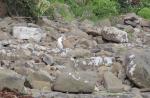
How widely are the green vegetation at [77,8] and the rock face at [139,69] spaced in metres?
3.59

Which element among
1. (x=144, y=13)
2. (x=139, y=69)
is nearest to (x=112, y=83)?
(x=139, y=69)

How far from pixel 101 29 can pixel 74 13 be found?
5.09 ft

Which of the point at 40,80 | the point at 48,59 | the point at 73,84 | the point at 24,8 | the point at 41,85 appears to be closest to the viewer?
the point at 73,84

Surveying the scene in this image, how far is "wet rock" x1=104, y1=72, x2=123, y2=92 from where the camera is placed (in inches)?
377

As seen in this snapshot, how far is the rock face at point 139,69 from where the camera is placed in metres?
9.72

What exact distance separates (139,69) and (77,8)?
5.12 metres

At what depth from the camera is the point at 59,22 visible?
43.7 ft

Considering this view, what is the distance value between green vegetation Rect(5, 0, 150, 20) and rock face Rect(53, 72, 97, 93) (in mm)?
3793

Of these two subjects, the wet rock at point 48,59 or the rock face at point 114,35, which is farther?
the rock face at point 114,35

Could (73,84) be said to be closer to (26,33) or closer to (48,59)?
(48,59)

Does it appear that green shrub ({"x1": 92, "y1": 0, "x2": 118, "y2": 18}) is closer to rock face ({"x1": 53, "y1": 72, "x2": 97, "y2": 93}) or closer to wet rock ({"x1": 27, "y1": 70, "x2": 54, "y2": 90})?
wet rock ({"x1": 27, "y1": 70, "x2": 54, "y2": 90})

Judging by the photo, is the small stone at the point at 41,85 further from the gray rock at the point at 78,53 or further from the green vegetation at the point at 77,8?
the green vegetation at the point at 77,8

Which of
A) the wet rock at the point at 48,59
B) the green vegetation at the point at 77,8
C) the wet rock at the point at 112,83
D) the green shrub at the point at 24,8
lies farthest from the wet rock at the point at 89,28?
the wet rock at the point at 112,83

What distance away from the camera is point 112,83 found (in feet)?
32.2
